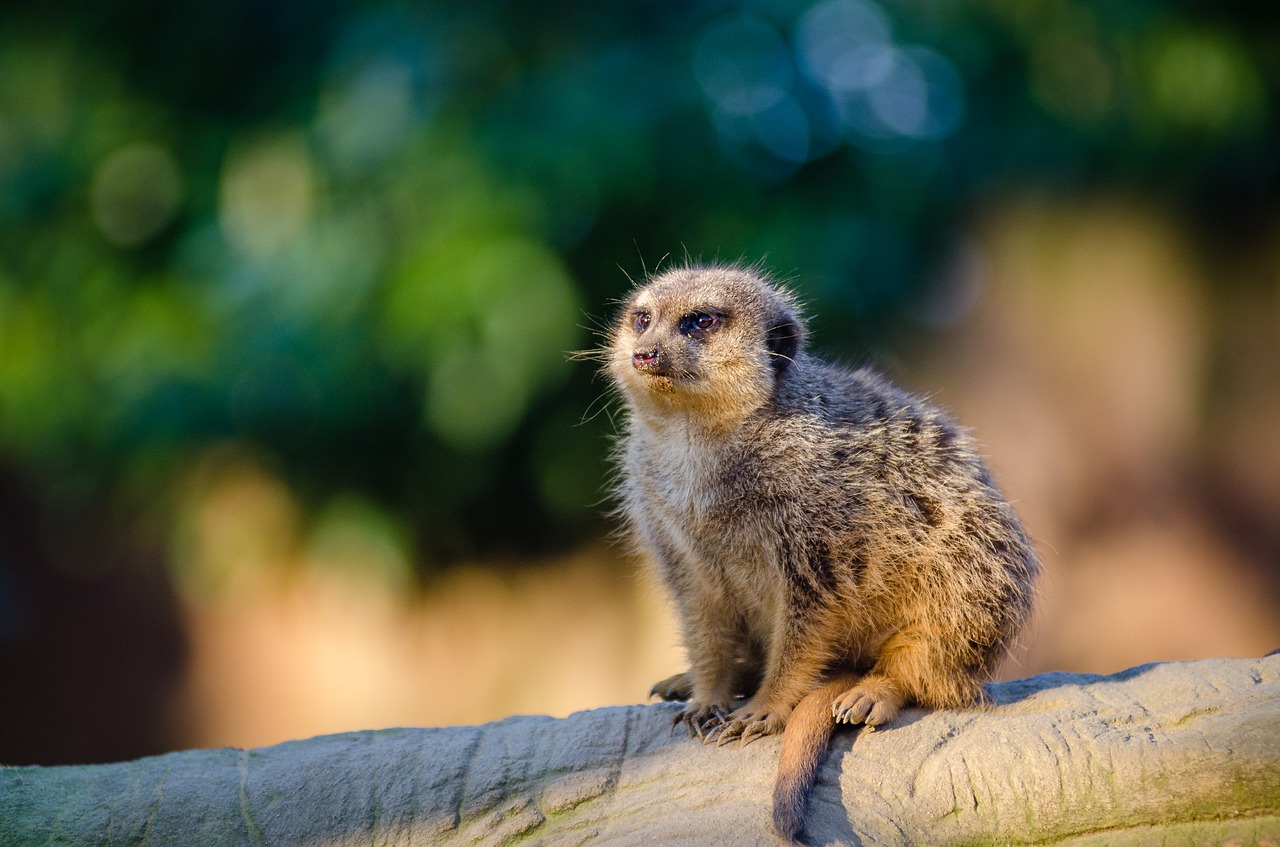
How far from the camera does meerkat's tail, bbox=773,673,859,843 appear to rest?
272 centimetres

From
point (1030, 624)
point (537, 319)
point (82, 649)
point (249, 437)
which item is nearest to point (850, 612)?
point (1030, 624)

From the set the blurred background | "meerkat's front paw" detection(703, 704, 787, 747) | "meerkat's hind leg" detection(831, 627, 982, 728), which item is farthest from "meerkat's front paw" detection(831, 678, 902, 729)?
the blurred background

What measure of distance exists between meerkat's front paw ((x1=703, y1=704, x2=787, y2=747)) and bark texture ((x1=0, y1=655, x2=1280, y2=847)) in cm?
4

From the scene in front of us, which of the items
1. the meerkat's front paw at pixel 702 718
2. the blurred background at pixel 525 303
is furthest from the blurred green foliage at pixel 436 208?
the meerkat's front paw at pixel 702 718

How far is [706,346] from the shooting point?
355cm

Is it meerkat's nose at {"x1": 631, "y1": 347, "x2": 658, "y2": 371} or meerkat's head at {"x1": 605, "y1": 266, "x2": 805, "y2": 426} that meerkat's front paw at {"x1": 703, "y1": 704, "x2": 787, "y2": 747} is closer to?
meerkat's head at {"x1": 605, "y1": 266, "x2": 805, "y2": 426}

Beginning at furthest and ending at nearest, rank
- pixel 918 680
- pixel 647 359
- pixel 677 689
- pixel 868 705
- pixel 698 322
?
1. pixel 677 689
2. pixel 698 322
3. pixel 647 359
4. pixel 918 680
5. pixel 868 705

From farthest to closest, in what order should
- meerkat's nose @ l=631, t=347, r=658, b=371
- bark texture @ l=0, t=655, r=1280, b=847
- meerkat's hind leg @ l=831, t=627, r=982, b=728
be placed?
meerkat's nose @ l=631, t=347, r=658, b=371 → meerkat's hind leg @ l=831, t=627, r=982, b=728 → bark texture @ l=0, t=655, r=1280, b=847

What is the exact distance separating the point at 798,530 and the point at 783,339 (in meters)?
0.68

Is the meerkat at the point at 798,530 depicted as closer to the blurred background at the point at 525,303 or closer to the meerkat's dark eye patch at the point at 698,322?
the meerkat's dark eye patch at the point at 698,322

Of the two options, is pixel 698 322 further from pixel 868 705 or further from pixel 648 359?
pixel 868 705

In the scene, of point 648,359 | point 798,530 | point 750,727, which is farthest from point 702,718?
point 648,359

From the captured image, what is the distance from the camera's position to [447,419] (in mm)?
5832

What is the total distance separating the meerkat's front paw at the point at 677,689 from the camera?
3.75 meters
